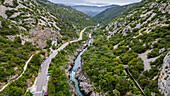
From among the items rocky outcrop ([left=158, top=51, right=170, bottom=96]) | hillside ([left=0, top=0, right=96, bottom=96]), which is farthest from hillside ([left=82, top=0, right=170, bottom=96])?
hillside ([left=0, top=0, right=96, bottom=96])

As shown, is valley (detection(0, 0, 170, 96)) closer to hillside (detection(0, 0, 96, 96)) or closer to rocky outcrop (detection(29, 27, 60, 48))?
hillside (detection(0, 0, 96, 96))

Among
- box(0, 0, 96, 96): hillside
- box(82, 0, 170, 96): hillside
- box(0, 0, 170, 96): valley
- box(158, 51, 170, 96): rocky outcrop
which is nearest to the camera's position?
box(158, 51, 170, 96): rocky outcrop

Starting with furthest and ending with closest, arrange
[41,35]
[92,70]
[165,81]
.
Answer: [41,35]
[92,70]
[165,81]

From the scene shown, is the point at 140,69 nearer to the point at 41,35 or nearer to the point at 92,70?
the point at 92,70

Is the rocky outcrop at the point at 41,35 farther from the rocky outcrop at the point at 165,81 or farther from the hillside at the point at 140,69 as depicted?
the rocky outcrop at the point at 165,81

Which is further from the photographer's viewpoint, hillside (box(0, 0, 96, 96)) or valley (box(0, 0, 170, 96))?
hillside (box(0, 0, 96, 96))

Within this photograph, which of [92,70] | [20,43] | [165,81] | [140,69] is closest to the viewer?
[165,81]

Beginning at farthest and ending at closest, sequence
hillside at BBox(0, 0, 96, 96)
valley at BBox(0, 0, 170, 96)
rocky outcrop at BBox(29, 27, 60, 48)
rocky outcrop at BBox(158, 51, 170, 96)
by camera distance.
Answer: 1. rocky outcrop at BBox(29, 27, 60, 48)
2. hillside at BBox(0, 0, 96, 96)
3. valley at BBox(0, 0, 170, 96)
4. rocky outcrop at BBox(158, 51, 170, 96)

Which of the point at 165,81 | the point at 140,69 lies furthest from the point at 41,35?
the point at 165,81

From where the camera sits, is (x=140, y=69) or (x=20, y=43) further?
(x=20, y=43)

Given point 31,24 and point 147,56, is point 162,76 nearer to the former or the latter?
point 147,56

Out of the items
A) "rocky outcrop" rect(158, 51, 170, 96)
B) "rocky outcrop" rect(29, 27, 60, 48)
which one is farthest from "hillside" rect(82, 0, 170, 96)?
"rocky outcrop" rect(29, 27, 60, 48)

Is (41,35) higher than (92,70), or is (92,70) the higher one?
(41,35)
